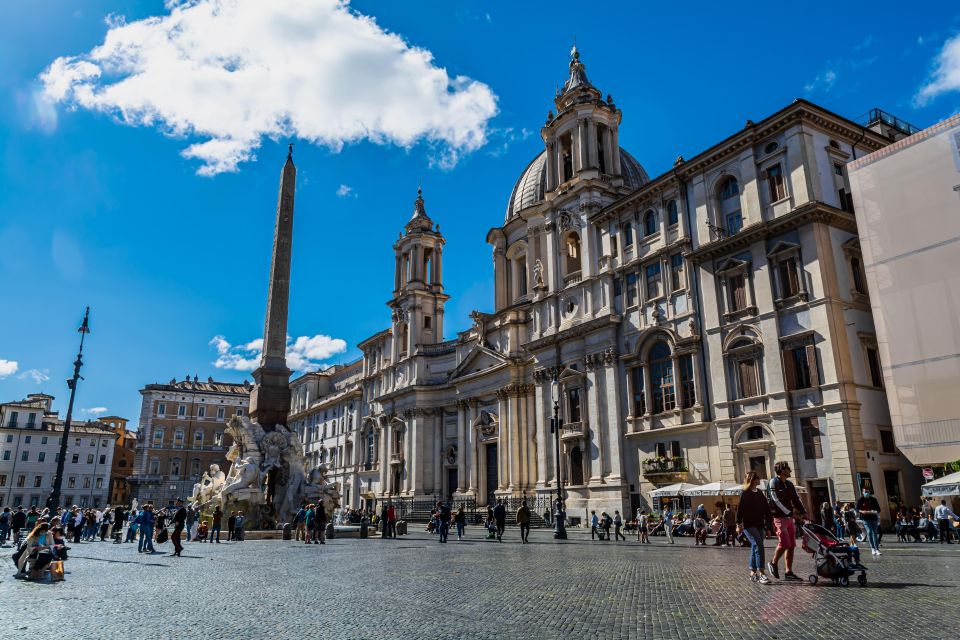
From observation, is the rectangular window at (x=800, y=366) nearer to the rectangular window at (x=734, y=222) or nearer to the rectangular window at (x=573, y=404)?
the rectangular window at (x=734, y=222)

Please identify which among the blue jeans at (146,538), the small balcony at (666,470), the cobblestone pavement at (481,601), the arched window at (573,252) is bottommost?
the cobblestone pavement at (481,601)

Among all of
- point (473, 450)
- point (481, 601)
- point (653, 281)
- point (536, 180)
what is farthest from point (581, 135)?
point (481, 601)

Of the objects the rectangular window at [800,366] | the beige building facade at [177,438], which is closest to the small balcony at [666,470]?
Answer: the rectangular window at [800,366]

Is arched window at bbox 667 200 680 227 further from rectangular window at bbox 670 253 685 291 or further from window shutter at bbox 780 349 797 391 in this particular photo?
window shutter at bbox 780 349 797 391

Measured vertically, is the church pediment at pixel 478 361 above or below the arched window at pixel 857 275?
above

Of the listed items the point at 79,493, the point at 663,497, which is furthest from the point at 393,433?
the point at 79,493

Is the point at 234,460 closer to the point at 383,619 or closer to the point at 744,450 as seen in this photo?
the point at 744,450

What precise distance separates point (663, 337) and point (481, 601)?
24.9 meters

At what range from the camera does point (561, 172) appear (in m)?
43.1

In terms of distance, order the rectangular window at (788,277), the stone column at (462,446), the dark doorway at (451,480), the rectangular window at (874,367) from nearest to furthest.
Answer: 1. the rectangular window at (874,367)
2. the rectangular window at (788,277)
3. the stone column at (462,446)
4. the dark doorway at (451,480)

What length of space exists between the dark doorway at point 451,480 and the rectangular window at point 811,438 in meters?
29.3

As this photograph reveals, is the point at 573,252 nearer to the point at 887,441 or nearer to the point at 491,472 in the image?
the point at 491,472

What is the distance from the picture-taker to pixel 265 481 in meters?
28.7

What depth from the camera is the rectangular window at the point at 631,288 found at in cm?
3497
